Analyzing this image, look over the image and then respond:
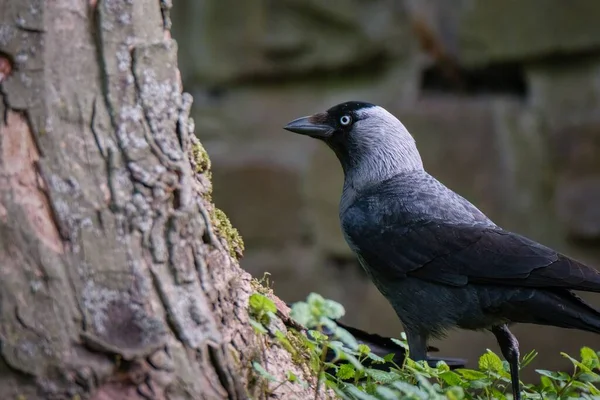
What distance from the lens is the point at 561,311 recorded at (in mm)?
2131

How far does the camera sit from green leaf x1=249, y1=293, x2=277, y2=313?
156 centimetres

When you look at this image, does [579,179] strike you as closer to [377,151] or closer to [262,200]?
[377,151]

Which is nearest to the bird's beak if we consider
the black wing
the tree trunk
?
the black wing

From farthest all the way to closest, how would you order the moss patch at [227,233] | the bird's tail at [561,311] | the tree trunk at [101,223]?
the bird's tail at [561,311] < the moss patch at [227,233] < the tree trunk at [101,223]

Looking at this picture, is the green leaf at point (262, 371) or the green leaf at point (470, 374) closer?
the green leaf at point (262, 371)

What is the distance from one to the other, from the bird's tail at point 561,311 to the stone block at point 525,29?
1.47 m

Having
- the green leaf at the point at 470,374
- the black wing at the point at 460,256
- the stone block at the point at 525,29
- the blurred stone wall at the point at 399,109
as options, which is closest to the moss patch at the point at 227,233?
the green leaf at the point at 470,374

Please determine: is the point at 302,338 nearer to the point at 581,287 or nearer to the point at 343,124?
the point at 581,287

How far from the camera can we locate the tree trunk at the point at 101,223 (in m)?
1.29

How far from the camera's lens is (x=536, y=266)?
2.18 meters

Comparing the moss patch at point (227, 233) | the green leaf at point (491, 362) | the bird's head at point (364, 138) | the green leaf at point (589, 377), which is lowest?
the green leaf at point (589, 377)

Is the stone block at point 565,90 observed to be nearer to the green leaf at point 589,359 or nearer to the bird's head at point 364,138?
the bird's head at point 364,138

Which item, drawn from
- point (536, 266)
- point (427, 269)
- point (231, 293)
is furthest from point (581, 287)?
point (231, 293)

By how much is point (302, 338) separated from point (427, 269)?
733 mm
